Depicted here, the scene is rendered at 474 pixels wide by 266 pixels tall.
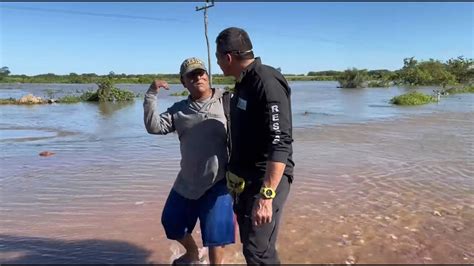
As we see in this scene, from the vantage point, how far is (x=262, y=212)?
2.73m

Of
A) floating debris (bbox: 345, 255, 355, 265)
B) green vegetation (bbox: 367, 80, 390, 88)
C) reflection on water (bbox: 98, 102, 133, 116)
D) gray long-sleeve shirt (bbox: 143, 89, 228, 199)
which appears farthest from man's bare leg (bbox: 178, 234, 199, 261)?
green vegetation (bbox: 367, 80, 390, 88)

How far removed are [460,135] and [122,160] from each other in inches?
411

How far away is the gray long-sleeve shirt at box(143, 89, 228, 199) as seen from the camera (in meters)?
3.45

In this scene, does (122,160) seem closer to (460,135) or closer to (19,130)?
(19,130)

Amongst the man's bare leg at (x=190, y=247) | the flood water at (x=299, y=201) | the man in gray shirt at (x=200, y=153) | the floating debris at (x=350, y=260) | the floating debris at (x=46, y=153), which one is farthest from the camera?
the floating debris at (x=46, y=153)

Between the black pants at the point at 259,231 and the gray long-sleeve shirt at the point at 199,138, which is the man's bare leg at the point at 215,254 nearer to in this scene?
the gray long-sleeve shirt at the point at 199,138

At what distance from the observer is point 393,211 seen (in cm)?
604

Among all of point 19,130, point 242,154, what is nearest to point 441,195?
point 242,154

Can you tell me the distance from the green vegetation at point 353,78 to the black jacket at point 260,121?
61.5 meters

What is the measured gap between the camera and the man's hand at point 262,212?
8.95 feet

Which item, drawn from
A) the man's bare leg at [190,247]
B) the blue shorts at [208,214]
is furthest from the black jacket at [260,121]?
the man's bare leg at [190,247]

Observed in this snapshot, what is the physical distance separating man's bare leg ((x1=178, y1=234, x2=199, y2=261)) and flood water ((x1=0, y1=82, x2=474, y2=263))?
598mm

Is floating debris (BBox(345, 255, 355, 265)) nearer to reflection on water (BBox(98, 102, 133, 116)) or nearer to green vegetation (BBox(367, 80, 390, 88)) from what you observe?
reflection on water (BBox(98, 102, 133, 116))

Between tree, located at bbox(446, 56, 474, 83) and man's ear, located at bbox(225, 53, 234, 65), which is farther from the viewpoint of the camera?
tree, located at bbox(446, 56, 474, 83)
